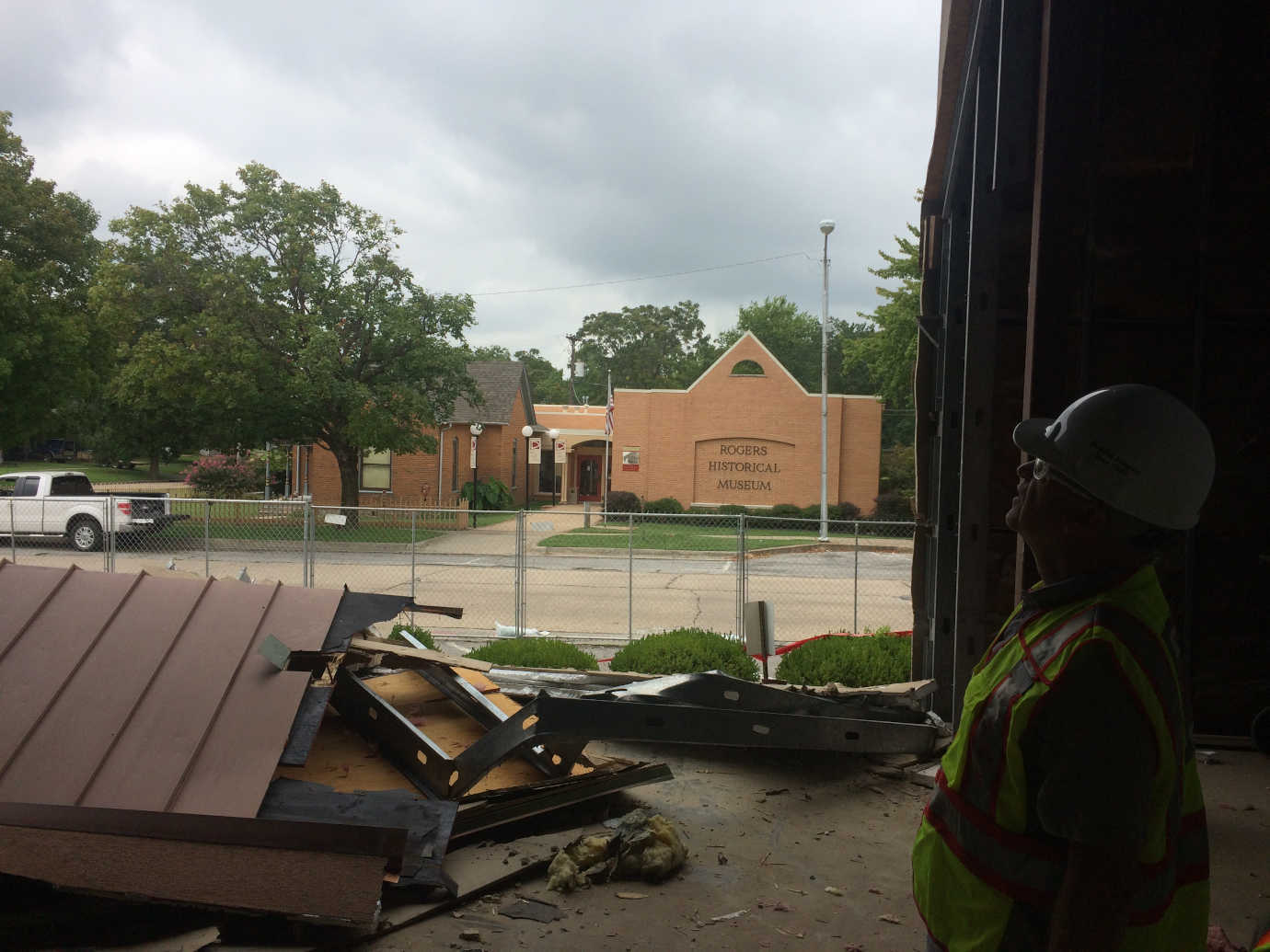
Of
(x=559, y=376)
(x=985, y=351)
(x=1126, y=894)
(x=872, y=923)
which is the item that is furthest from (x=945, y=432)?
(x=559, y=376)

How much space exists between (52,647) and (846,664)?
229 inches

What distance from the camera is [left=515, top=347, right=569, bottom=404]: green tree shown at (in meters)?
105

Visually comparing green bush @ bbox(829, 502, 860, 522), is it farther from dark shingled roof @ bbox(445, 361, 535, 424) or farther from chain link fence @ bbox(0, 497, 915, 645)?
dark shingled roof @ bbox(445, 361, 535, 424)

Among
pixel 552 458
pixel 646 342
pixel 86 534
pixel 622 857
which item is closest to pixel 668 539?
pixel 86 534

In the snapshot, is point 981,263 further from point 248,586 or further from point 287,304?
point 287,304

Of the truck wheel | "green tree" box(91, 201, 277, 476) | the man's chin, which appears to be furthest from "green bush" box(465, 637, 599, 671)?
"green tree" box(91, 201, 277, 476)

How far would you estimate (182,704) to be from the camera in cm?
418

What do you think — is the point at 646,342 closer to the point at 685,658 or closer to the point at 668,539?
the point at 668,539

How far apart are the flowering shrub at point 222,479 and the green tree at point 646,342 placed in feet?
190

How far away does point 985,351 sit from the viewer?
5090 millimetres

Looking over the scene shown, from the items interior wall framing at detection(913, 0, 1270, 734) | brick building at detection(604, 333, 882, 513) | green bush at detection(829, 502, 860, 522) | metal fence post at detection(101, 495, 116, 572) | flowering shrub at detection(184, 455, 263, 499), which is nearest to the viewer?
interior wall framing at detection(913, 0, 1270, 734)

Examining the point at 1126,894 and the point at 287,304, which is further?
the point at 287,304

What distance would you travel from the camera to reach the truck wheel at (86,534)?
1773 cm

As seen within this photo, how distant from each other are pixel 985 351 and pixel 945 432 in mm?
1186
